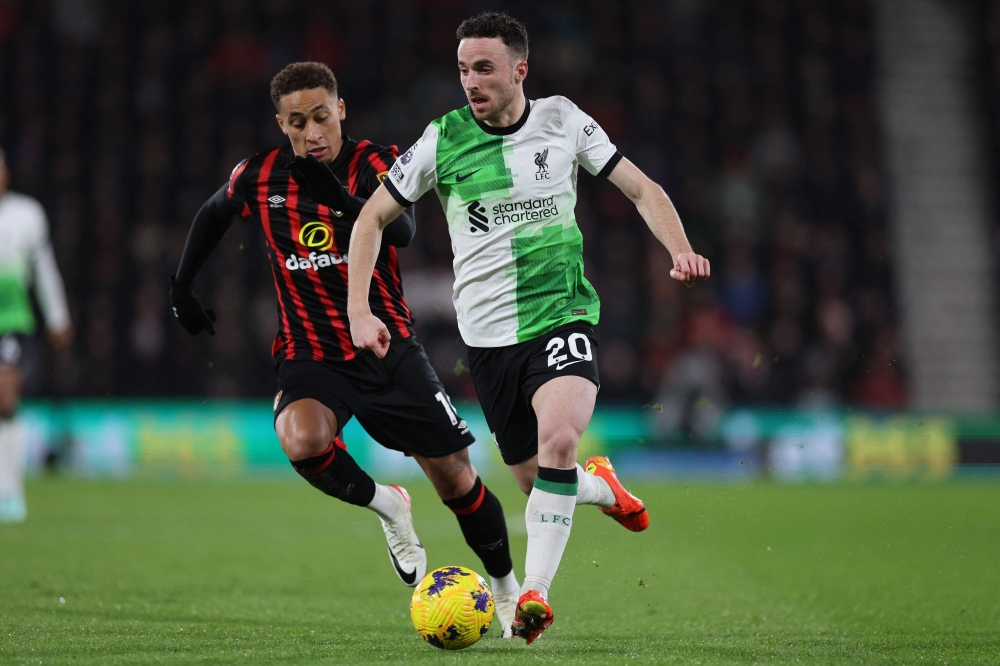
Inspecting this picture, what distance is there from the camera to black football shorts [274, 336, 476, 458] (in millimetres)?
5180

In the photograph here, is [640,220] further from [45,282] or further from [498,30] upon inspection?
[498,30]

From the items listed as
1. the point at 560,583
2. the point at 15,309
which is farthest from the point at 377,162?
the point at 15,309

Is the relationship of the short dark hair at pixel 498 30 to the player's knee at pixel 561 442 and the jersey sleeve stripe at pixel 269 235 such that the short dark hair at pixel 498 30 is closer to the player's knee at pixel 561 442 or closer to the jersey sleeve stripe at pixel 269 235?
the jersey sleeve stripe at pixel 269 235

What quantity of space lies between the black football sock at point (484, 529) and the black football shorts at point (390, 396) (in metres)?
0.23

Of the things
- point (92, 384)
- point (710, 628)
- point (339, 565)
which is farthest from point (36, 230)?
point (710, 628)

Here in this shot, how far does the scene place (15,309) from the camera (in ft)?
29.6

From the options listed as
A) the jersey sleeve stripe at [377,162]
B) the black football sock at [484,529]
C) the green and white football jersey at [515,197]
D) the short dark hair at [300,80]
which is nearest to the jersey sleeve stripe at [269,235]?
the short dark hair at [300,80]

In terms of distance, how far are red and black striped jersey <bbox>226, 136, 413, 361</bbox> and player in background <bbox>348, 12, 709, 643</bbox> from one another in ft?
1.65

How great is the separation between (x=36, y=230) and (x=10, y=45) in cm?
885

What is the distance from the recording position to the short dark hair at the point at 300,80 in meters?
5.20

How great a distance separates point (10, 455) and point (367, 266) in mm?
5907

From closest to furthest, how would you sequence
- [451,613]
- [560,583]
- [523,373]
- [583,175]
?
[451,613] < [523,373] < [560,583] < [583,175]

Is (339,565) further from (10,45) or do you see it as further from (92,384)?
(10,45)

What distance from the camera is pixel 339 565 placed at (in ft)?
24.3
